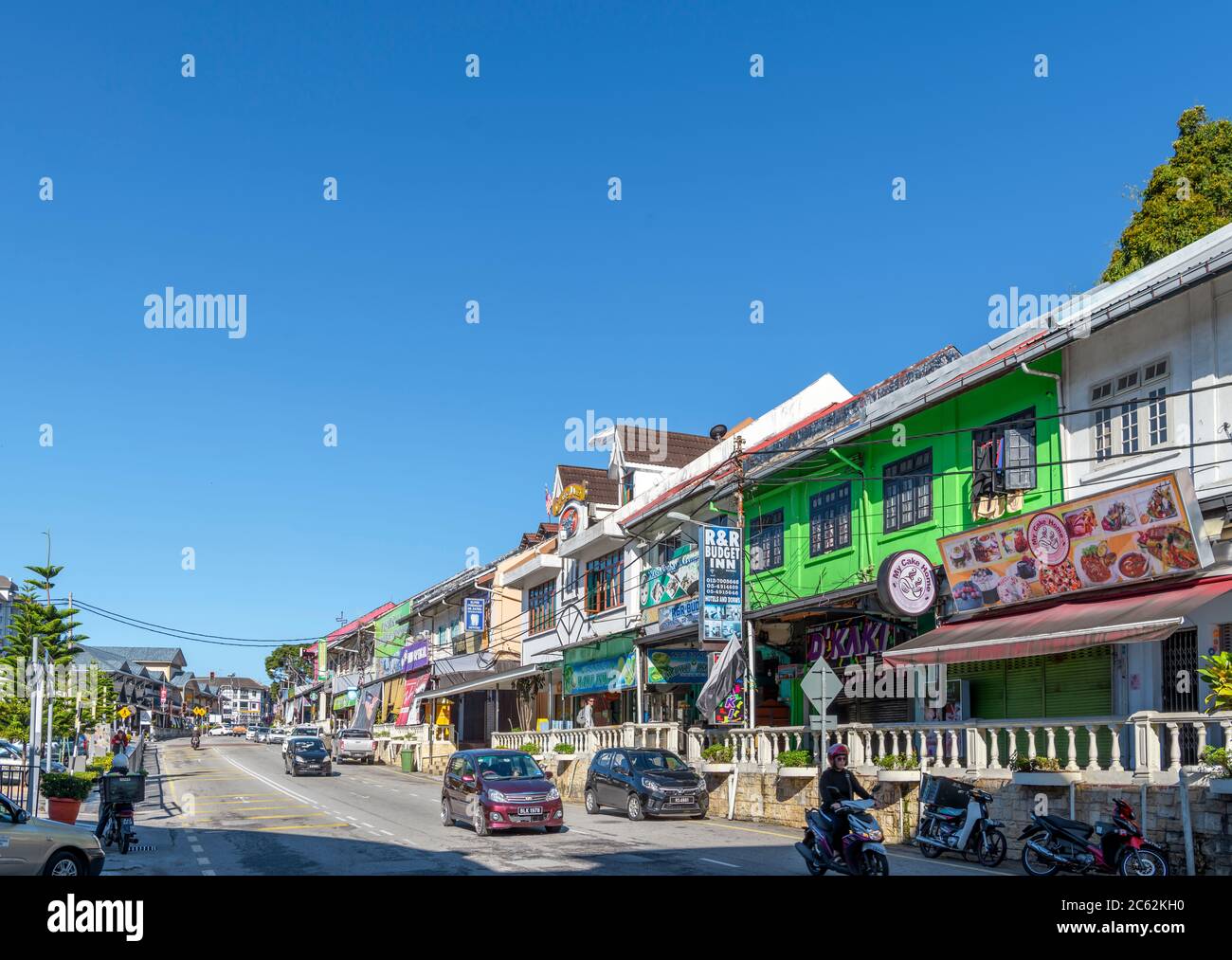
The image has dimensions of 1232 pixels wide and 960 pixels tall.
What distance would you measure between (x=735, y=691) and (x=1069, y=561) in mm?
11341

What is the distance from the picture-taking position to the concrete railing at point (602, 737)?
103 feet

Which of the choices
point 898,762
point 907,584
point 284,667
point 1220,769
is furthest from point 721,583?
point 284,667

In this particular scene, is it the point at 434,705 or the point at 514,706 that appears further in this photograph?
the point at 434,705

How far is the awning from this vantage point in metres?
16.8

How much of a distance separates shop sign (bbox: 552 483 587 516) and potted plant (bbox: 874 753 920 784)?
23531 millimetres

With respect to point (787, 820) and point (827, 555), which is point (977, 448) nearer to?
point (827, 555)

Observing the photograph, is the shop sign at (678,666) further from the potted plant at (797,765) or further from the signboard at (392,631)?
the signboard at (392,631)

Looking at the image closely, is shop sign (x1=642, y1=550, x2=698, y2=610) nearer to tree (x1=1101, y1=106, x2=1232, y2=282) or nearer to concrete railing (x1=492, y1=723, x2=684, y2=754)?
concrete railing (x1=492, y1=723, x2=684, y2=754)

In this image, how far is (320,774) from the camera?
1932 inches

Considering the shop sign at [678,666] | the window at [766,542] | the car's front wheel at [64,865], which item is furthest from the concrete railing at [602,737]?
the car's front wheel at [64,865]

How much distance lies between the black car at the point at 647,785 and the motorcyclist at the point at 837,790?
12529mm

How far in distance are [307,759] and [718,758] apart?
25.5m
